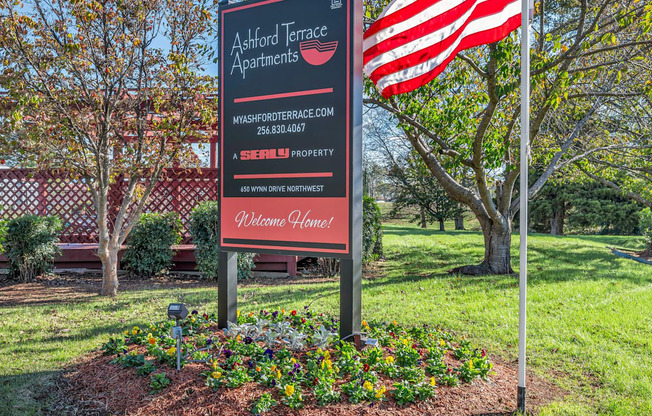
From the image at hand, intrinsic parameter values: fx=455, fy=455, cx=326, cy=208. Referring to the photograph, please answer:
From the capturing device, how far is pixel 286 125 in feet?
12.9

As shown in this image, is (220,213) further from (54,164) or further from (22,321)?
(54,164)

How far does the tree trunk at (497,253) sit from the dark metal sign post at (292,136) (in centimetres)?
520

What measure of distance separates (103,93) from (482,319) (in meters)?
5.78

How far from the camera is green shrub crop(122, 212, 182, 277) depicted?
26.0 ft

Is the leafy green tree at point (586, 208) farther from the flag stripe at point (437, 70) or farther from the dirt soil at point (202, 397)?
the dirt soil at point (202, 397)

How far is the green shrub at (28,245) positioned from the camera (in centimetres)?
764

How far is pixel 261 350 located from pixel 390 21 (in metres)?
2.96

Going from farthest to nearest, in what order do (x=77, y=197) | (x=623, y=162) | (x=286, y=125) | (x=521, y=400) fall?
1. (x=623, y=162)
2. (x=77, y=197)
3. (x=286, y=125)
4. (x=521, y=400)

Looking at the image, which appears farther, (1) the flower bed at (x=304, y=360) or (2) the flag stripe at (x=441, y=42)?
(2) the flag stripe at (x=441, y=42)

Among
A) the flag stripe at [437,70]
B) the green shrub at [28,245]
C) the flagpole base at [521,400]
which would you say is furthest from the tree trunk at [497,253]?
the green shrub at [28,245]

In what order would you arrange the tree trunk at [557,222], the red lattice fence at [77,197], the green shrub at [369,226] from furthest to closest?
1. the tree trunk at [557,222]
2. the red lattice fence at [77,197]
3. the green shrub at [369,226]

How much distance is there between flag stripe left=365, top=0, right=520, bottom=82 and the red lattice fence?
18.9 ft

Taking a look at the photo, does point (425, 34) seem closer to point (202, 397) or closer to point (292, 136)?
point (292, 136)

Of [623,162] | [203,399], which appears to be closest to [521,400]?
[203,399]
